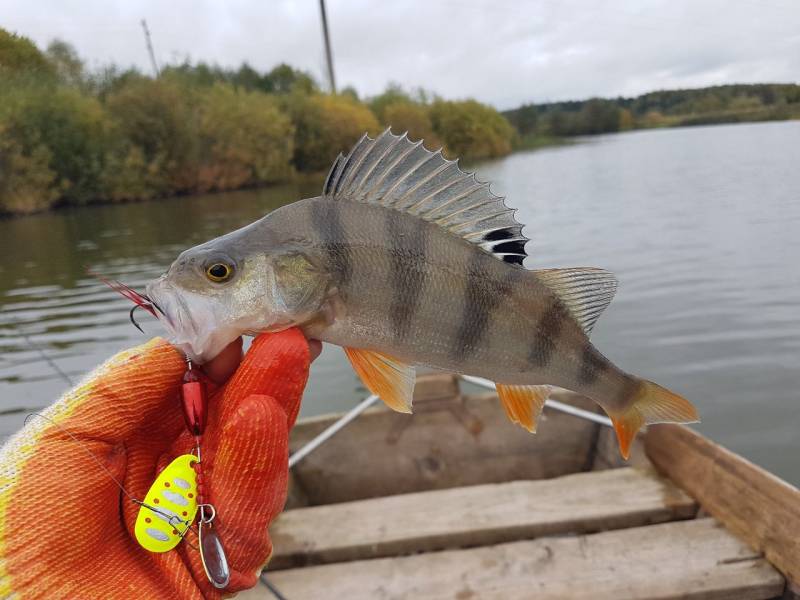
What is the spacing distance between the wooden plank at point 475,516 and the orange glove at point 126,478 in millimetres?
1726

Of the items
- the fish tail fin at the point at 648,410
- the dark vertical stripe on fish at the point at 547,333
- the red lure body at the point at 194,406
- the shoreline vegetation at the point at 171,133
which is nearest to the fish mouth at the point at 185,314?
the red lure body at the point at 194,406

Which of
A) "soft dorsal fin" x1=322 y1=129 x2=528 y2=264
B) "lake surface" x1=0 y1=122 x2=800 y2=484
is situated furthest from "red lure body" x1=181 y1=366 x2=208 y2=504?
"lake surface" x1=0 y1=122 x2=800 y2=484

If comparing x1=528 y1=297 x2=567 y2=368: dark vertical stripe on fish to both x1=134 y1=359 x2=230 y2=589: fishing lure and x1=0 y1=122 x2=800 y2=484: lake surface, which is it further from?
x1=0 y1=122 x2=800 y2=484: lake surface

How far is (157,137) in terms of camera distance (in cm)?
2977

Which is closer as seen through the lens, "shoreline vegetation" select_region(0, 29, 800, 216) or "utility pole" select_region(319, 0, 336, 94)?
"shoreline vegetation" select_region(0, 29, 800, 216)

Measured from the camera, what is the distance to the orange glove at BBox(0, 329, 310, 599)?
1501 millimetres

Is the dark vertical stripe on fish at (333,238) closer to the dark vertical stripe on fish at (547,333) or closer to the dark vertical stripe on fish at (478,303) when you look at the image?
the dark vertical stripe on fish at (478,303)

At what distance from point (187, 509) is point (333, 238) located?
87cm

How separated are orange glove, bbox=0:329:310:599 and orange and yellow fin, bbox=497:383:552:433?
722 millimetres

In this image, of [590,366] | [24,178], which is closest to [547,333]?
[590,366]

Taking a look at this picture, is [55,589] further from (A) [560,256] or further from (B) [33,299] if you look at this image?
(B) [33,299]

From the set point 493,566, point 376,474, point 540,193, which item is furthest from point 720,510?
point 540,193

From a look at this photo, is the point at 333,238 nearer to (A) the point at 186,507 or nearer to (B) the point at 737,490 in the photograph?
(A) the point at 186,507

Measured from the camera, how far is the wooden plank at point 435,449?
423cm
